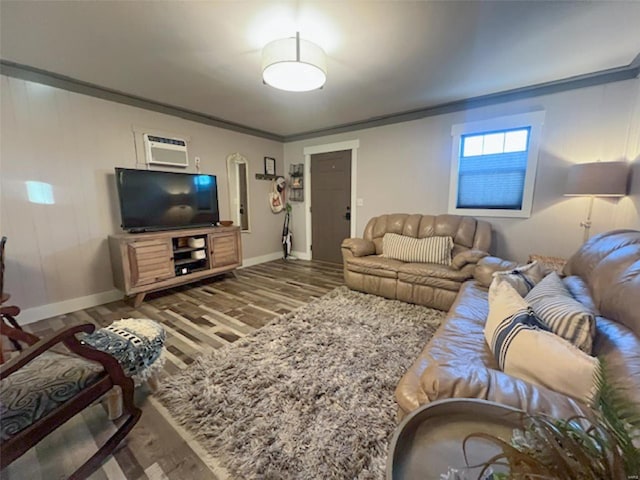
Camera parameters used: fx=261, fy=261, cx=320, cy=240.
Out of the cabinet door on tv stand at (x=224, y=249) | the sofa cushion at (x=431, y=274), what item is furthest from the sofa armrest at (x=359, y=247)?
the cabinet door on tv stand at (x=224, y=249)

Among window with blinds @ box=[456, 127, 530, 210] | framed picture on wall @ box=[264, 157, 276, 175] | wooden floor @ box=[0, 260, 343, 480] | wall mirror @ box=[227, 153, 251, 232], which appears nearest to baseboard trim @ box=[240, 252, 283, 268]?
wooden floor @ box=[0, 260, 343, 480]

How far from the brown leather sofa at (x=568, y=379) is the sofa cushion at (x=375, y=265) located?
1047mm

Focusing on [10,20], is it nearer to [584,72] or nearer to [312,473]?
[312,473]

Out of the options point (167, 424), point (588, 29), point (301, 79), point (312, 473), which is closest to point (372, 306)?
point (312, 473)

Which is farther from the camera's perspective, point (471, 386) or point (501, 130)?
point (501, 130)

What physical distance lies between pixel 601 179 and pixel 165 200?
4597mm

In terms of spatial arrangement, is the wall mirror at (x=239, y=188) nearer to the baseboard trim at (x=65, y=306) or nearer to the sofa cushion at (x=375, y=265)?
the baseboard trim at (x=65, y=306)

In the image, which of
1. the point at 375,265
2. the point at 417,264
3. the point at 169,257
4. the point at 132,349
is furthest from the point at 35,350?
the point at 417,264

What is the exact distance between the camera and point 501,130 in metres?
3.19

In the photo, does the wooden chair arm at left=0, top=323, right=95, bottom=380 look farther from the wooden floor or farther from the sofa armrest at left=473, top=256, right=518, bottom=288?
the sofa armrest at left=473, top=256, right=518, bottom=288

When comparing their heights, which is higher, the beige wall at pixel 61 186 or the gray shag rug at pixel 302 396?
the beige wall at pixel 61 186

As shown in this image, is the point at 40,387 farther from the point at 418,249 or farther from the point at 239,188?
the point at 239,188

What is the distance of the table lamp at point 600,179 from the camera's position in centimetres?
229

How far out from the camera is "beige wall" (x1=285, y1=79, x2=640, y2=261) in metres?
2.57
